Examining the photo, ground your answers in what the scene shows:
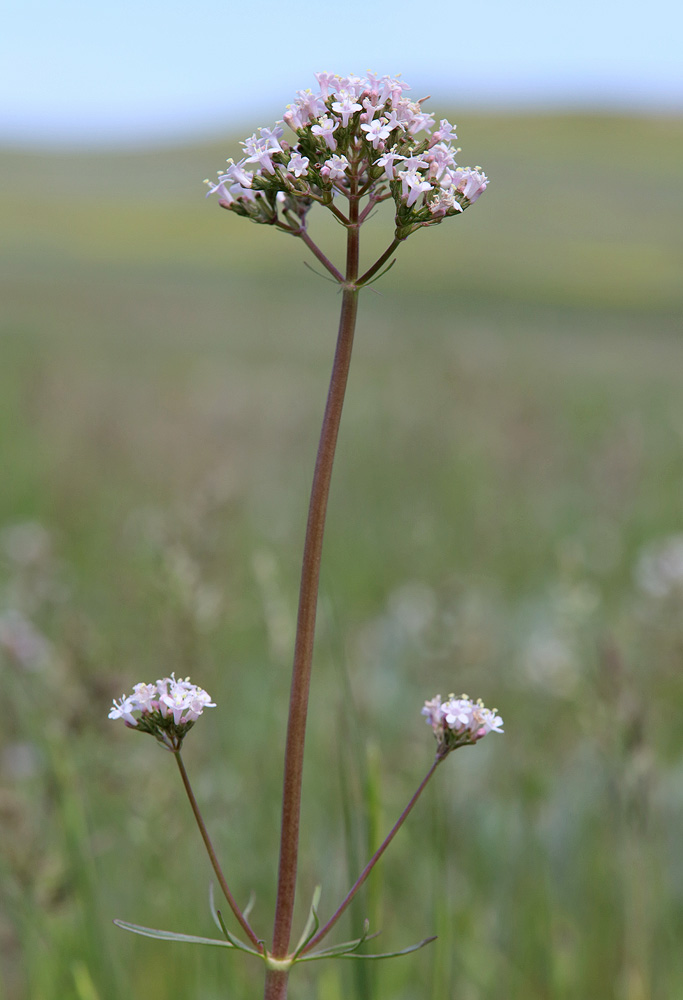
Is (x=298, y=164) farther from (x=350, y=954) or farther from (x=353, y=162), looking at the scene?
(x=350, y=954)

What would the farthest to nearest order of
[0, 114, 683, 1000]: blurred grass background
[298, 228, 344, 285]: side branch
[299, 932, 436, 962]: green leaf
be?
1. [0, 114, 683, 1000]: blurred grass background
2. [298, 228, 344, 285]: side branch
3. [299, 932, 436, 962]: green leaf

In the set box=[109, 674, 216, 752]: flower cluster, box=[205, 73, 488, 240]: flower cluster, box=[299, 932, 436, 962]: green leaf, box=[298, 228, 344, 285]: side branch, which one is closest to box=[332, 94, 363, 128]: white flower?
box=[205, 73, 488, 240]: flower cluster

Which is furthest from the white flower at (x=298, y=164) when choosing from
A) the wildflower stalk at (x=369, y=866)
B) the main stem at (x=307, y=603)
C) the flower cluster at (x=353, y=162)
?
the wildflower stalk at (x=369, y=866)

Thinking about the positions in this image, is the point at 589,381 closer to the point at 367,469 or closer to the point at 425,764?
the point at 367,469

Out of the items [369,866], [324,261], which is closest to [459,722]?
[369,866]

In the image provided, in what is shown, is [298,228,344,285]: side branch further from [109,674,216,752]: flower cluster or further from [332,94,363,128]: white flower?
[109,674,216,752]: flower cluster

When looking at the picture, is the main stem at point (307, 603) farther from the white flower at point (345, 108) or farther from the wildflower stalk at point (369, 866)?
the white flower at point (345, 108)

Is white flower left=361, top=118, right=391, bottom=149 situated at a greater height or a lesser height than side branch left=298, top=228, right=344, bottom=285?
greater
